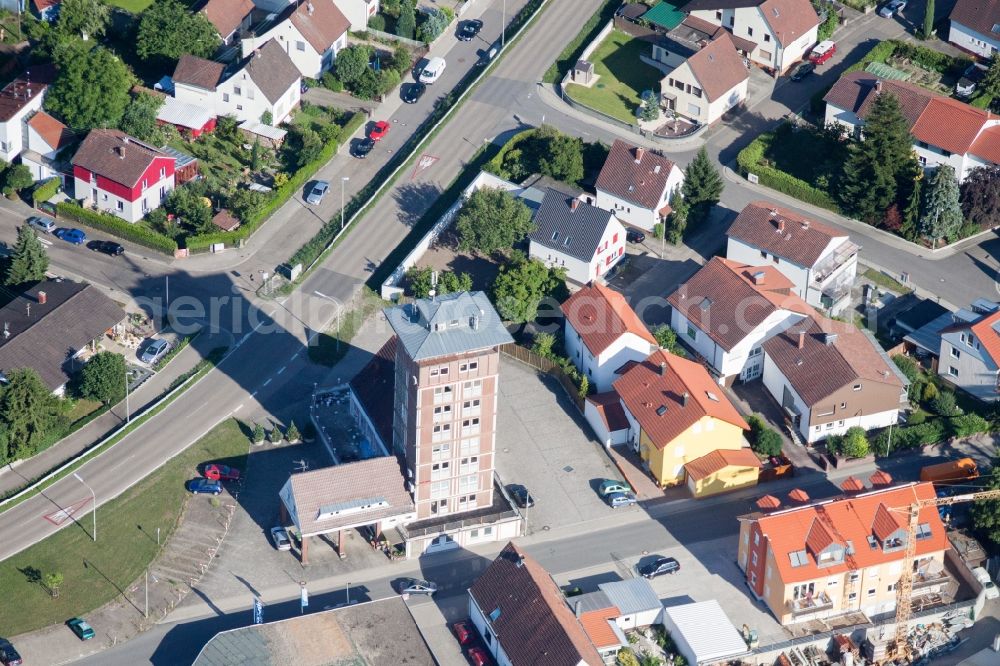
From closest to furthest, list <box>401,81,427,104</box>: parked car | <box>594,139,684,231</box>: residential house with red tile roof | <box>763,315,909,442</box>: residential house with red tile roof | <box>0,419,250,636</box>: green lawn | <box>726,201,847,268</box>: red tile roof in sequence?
<box>0,419,250,636</box>: green lawn → <box>763,315,909,442</box>: residential house with red tile roof → <box>726,201,847,268</box>: red tile roof → <box>594,139,684,231</box>: residential house with red tile roof → <box>401,81,427,104</box>: parked car

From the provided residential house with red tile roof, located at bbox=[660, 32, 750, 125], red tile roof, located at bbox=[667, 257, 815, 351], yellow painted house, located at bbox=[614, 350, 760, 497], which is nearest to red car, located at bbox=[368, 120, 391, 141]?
residential house with red tile roof, located at bbox=[660, 32, 750, 125]

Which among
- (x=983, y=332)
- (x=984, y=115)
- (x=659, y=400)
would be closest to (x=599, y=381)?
(x=659, y=400)

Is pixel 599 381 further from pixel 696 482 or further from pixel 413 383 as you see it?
pixel 413 383

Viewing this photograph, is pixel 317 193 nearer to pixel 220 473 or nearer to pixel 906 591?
pixel 220 473

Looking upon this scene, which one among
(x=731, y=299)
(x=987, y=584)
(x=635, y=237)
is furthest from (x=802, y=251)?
(x=987, y=584)

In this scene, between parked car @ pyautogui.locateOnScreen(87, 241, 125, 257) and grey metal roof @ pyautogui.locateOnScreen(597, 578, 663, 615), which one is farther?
parked car @ pyautogui.locateOnScreen(87, 241, 125, 257)

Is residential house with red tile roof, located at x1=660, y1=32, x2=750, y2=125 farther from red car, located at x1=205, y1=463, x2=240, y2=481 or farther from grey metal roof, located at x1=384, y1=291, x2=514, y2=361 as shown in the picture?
red car, located at x1=205, y1=463, x2=240, y2=481
